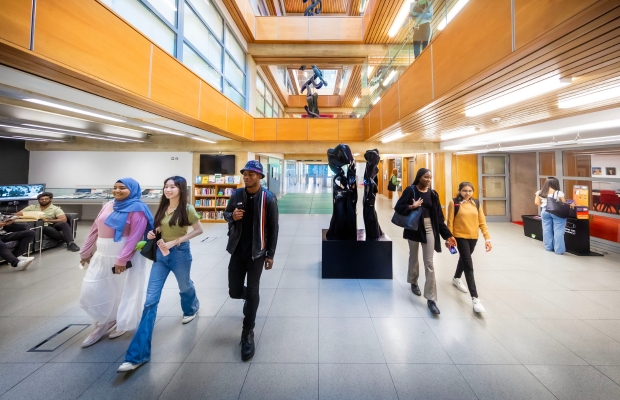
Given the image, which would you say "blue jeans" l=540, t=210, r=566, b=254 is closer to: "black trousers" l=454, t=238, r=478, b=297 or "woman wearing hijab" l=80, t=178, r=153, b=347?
"black trousers" l=454, t=238, r=478, b=297

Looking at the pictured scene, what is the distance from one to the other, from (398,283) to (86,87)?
5.14 meters

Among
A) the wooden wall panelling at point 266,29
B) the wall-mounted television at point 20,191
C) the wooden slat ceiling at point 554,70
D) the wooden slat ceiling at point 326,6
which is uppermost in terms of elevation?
the wooden slat ceiling at point 326,6

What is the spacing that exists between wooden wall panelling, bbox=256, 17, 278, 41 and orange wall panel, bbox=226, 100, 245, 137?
4005mm

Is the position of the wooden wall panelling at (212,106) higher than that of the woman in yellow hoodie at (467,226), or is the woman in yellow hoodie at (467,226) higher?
the wooden wall panelling at (212,106)

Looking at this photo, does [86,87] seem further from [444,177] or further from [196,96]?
[444,177]

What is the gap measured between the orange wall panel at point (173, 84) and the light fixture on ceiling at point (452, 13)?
4.46 meters

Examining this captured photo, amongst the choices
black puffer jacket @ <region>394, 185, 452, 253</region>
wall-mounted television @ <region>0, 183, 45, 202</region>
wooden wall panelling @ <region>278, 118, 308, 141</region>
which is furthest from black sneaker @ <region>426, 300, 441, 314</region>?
wall-mounted television @ <region>0, 183, 45, 202</region>

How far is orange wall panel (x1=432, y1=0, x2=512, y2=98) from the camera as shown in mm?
2418

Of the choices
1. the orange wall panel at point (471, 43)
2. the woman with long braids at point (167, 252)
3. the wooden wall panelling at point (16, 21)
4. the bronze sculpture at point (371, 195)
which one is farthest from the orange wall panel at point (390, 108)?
the wooden wall panelling at point (16, 21)

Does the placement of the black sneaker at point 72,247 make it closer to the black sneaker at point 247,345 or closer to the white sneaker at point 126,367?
the white sneaker at point 126,367

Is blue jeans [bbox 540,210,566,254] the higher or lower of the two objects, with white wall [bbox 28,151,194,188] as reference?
lower

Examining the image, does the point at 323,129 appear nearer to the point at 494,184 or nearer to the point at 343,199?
the point at 343,199

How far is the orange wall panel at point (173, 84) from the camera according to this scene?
3.83 metres

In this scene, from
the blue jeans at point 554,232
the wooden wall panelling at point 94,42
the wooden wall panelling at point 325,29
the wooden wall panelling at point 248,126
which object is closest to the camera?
the wooden wall panelling at point 94,42
